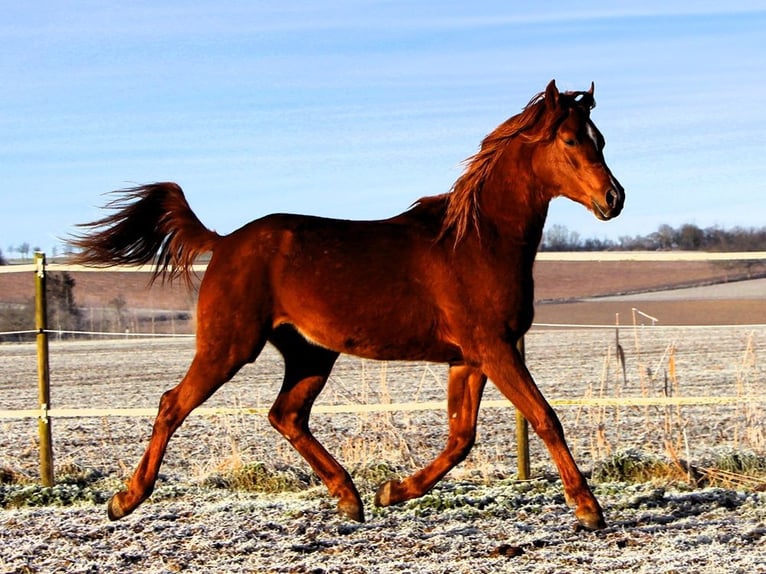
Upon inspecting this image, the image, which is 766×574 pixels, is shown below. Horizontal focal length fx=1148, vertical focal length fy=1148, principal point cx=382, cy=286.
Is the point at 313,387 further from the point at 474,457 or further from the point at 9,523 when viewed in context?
the point at 474,457

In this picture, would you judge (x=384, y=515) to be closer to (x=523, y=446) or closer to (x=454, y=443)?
(x=454, y=443)

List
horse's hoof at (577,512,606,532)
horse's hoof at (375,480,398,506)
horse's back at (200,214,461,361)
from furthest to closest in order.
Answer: horse's hoof at (375,480,398,506)
horse's back at (200,214,461,361)
horse's hoof at (577,512,606,532)

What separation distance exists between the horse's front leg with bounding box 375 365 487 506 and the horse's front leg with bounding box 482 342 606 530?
1.61ft

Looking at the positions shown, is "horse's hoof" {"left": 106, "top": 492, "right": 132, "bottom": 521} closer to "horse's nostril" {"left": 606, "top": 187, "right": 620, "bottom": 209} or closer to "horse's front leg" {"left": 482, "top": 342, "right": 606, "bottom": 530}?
"horse's front leg" {"left": 482, "top": 342, "right": 606, "bottom": 530}

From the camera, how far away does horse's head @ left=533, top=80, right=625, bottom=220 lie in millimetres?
5375

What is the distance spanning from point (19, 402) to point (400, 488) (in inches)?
405

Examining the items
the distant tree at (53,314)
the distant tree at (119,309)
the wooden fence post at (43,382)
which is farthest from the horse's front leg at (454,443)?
the distant tree at (119,309)

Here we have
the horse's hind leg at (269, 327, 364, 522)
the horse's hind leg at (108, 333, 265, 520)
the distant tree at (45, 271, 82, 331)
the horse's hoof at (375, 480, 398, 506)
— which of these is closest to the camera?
the horse's hind leg at (108, 333, 265, 520)

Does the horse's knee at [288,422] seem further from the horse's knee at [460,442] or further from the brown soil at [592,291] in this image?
the brown soil at [592,291]

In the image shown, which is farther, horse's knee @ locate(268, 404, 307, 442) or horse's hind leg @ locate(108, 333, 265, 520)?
horse's knee @ locate(268, 404, 307, 442)

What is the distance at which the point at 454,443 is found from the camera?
19.5ft

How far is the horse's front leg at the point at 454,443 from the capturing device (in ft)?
19.3

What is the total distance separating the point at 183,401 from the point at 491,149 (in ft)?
6.69

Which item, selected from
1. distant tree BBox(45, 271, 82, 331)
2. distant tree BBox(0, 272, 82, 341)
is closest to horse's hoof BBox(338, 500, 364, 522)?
distant tree BBox(0, 272, 82, 341)
